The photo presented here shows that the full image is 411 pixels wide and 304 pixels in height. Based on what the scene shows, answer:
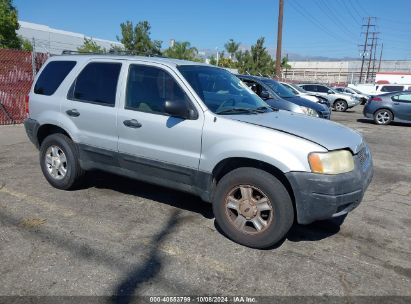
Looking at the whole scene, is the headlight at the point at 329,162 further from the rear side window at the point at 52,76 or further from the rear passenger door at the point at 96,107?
the rear side window at the point at 52,76

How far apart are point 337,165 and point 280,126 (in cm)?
67

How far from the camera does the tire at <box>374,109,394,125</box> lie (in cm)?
1652

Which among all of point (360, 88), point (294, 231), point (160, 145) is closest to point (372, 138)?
point (294, 231)

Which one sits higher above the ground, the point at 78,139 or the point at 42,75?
the point at 42,75

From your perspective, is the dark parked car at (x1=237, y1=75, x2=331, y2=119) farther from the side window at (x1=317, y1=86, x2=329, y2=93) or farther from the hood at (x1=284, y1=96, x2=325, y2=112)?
the side window at (x1=317, y1=86, x2=329, y2=93)

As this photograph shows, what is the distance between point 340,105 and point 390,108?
7885 mm

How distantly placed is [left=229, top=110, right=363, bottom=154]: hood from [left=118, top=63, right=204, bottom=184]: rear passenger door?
20.0 inches

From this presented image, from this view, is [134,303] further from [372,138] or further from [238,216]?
[372,138]

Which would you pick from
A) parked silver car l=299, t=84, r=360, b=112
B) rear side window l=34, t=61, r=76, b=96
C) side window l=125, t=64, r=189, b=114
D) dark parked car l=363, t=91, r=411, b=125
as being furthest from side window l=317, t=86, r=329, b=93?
side window l=125, t=64, r=189, b=114

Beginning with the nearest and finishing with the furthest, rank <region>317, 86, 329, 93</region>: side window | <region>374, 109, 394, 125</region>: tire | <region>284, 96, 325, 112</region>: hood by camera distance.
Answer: <region>284, 96, 325, 112</region>: hood, <region>374, 109, 394, 125</region>: tire, <region>317, 86, 329, 93</region>: side window

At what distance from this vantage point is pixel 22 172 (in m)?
6.43

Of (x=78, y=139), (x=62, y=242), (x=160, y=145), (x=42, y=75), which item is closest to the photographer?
(x=62, y=242)

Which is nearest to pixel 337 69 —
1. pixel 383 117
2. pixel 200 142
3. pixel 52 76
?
pixel 383 117

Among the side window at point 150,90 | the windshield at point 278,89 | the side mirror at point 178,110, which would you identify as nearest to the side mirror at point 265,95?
the windshield at point 278,89
